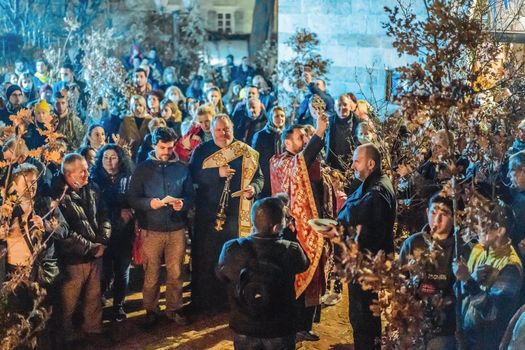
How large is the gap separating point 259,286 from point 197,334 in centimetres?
264

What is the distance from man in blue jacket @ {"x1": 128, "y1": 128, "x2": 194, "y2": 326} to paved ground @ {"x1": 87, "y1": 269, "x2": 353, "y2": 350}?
0.21 m

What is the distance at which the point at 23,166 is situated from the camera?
6.46m

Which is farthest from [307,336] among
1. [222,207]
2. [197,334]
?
[222,207]

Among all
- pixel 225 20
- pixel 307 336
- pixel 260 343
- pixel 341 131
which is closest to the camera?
pixel 260 343

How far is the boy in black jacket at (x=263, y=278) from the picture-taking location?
5328 mm

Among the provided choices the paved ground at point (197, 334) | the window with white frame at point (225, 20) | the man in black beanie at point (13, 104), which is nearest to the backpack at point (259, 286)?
the paved ground at point (197, 334)

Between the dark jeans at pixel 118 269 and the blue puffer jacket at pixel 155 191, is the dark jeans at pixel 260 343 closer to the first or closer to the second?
the blue puffer jacket at pixel 155 191

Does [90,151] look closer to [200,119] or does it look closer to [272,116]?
[200,119]

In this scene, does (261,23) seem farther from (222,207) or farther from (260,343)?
(260,343)

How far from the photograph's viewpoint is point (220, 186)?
7.95m

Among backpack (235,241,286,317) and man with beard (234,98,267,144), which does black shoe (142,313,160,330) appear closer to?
backpack (235,241,286,317)

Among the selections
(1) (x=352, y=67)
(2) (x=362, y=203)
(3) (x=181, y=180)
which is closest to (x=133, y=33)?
(1) (x=352, y=67)

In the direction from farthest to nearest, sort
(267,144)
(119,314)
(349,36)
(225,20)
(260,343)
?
1. (225,20)
2. (349,36)
3. (267,144)
4. (119,314)
5. (260,343)

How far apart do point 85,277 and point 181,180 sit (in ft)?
4.45
